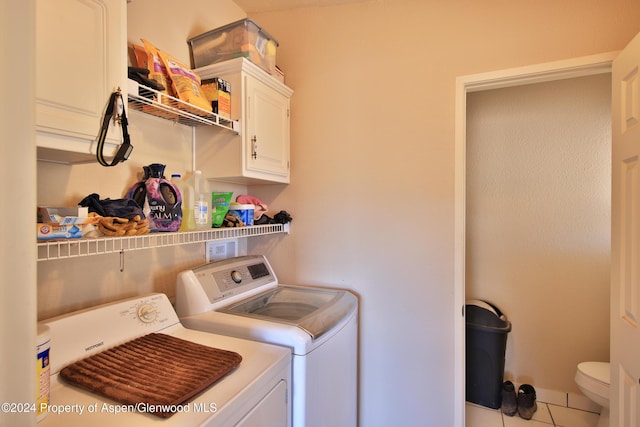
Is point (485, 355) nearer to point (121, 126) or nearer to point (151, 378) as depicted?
point (151, 378)

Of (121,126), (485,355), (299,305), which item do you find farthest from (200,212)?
(485,355)

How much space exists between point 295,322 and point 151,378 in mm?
513

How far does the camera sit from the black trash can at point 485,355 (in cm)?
224

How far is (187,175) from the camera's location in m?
1.54

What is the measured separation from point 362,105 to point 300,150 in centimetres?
46

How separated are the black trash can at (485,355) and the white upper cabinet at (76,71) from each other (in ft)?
8.36

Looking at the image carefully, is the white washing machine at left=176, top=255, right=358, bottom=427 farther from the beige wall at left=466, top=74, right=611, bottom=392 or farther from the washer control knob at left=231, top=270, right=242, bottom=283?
the beige wall at left=466, top=74, right=611, bottom=392

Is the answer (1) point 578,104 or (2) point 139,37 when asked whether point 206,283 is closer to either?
(2) point 139,37

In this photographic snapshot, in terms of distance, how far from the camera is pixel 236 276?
60.9 inches

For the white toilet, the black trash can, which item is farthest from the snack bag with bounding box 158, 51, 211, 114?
the white toilet

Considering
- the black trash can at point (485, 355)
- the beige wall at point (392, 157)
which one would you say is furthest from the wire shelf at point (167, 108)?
the black trash can at point (485, 355)

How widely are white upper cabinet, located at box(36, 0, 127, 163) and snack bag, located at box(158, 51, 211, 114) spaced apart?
297mm

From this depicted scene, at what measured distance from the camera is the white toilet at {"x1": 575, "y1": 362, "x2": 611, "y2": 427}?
1.76 m

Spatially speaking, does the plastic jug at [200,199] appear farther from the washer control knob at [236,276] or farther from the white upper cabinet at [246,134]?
the washer control knob at [236,276]
